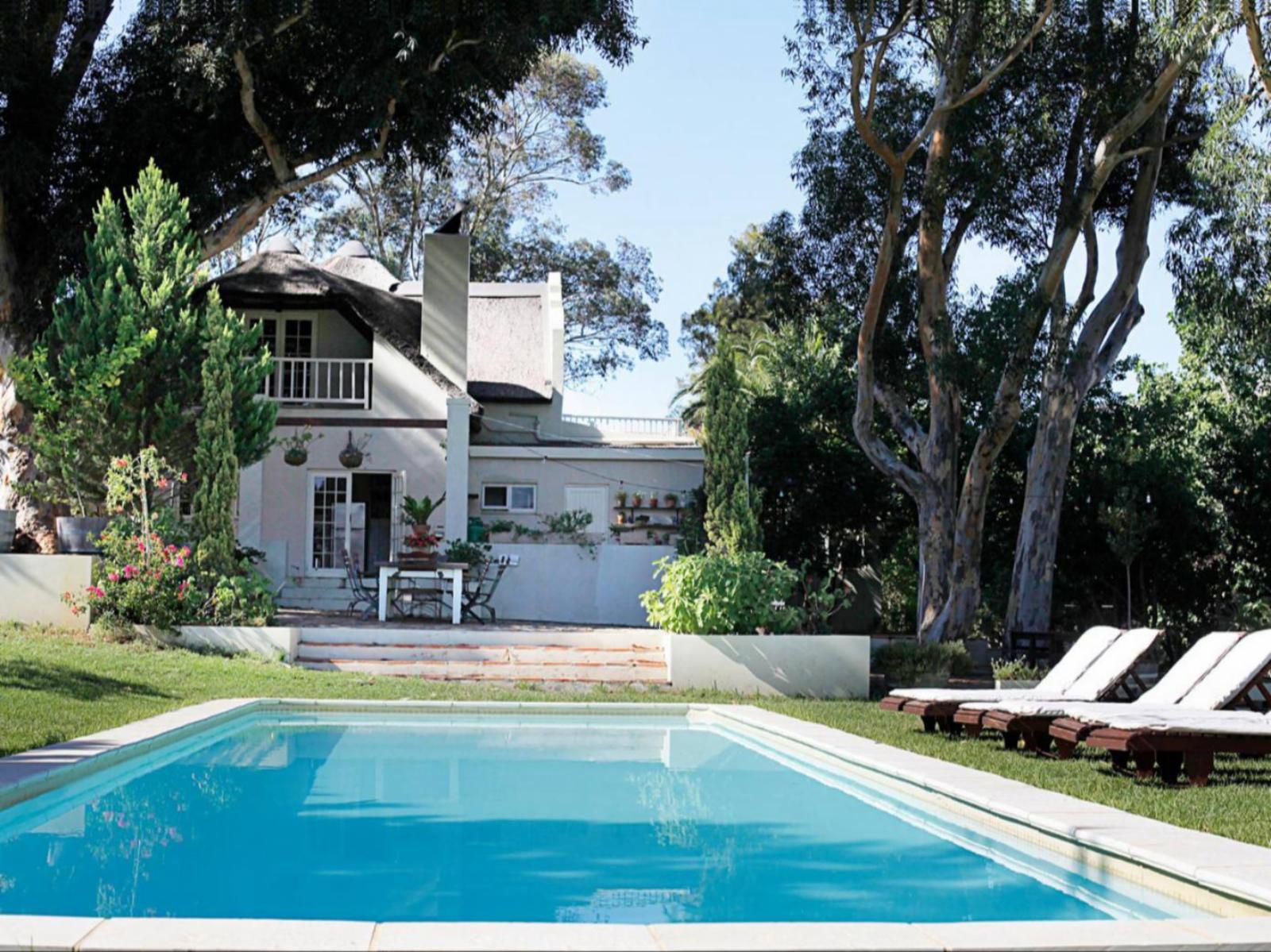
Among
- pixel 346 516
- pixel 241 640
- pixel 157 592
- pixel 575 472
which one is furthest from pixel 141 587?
pixel 575 472

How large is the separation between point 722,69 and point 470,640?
12.3 meters

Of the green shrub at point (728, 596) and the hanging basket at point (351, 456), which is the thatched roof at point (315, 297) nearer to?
the hanging basket at point (351, 456)

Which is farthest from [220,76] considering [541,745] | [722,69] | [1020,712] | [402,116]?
[1020,712]

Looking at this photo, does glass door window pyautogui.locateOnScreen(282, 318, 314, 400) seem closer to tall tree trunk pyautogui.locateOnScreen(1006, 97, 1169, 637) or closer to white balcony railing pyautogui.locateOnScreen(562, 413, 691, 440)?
white balcony railing pyautogui.locateOnScreen(562, 413, 691, 440)

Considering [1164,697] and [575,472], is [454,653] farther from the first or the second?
[575,472]

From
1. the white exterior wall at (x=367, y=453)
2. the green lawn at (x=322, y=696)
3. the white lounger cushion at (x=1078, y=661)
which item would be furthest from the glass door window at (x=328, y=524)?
the white lounger cushion at (x=1078, y=661)

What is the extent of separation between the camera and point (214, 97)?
67.2 feet

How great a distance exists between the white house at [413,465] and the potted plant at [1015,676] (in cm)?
679

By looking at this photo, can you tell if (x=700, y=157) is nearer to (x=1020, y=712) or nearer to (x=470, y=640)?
(x=470, y=640)

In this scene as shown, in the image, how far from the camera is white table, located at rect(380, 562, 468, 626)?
18.6 meters

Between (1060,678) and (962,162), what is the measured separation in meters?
10.5

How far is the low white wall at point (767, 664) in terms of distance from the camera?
15.7 metres

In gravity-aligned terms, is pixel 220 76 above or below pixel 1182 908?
above

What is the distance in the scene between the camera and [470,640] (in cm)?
1680
